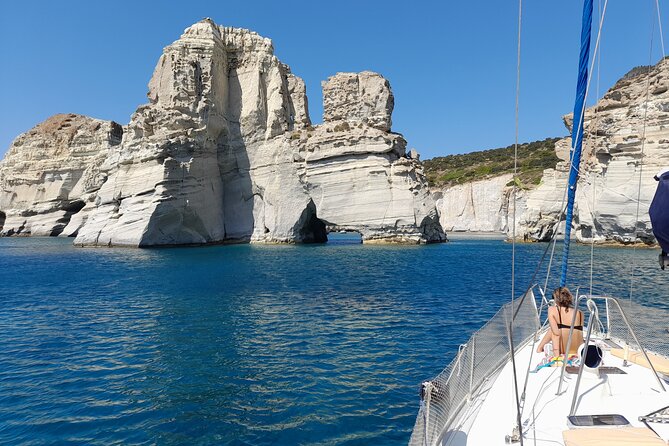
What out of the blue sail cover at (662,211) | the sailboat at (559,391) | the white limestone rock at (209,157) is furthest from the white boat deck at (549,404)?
the white limestone rock at (209,157)

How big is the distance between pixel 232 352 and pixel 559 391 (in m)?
7.60

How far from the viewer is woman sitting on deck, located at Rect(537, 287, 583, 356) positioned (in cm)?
587

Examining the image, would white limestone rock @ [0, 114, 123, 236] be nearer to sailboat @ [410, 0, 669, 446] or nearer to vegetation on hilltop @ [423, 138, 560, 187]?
vegetation on hilltop @ [423, 138, 560, 187]

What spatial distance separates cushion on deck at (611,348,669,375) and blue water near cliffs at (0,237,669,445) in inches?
124

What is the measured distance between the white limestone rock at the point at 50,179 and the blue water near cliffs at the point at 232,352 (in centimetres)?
5521

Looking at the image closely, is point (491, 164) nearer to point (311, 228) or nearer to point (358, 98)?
point (358, 98)

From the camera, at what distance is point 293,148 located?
50.2 m

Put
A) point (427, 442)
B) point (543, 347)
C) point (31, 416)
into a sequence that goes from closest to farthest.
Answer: point (427, 442) < point (543, 347) < point (31, 416)

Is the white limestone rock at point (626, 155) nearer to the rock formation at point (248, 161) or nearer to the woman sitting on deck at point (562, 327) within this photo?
the rock formation at point (248, 161)

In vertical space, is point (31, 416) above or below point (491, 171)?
below

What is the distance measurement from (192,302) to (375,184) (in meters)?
31.1

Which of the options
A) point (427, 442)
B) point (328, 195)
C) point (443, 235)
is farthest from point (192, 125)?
point (427, 442)

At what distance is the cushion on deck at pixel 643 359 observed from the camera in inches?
209

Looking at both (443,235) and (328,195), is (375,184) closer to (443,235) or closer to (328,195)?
(328,195)
